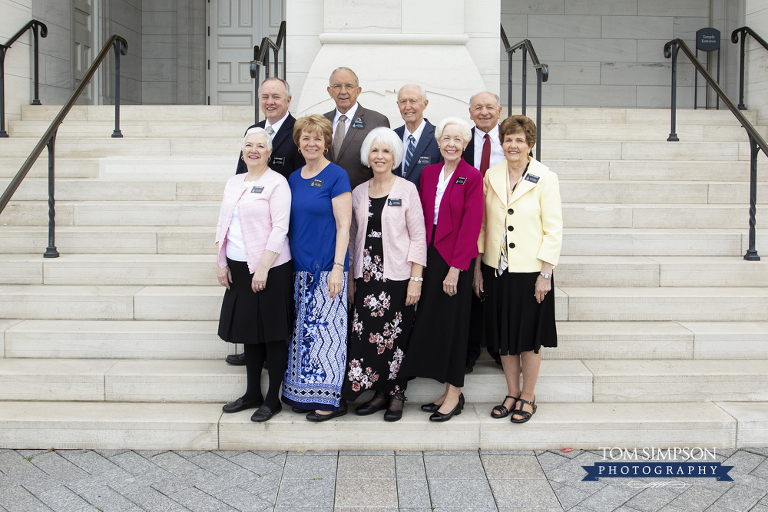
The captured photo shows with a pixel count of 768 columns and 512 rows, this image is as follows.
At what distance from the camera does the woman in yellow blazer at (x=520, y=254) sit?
336 centimetres

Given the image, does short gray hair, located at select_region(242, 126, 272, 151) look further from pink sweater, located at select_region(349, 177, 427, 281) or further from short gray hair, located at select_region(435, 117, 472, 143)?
short gray hair, located at select_region(435, 117, 472, 143)

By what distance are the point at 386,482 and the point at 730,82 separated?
8.38m

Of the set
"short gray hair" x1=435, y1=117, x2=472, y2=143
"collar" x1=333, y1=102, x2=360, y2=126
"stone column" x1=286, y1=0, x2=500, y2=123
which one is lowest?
"short gray hair" x1=435, y1=117, x2=472, y2=143

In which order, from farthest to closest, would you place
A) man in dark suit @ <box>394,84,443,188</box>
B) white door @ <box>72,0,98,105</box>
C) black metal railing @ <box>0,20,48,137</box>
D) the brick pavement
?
white door @ <box>72,0,98,105</box>
black metal railing @ <box>0,20,48,137</box>
man in dark suit @ <box>394,84,443,188</box>
the brick pavement

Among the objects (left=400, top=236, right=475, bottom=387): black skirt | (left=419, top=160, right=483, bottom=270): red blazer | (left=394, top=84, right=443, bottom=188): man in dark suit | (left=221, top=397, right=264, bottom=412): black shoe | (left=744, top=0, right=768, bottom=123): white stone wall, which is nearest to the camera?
(left=419, top=160, right=483, bottom=270): red blazer

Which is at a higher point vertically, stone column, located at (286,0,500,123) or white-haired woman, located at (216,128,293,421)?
stone column, located at (286,0,500,123)

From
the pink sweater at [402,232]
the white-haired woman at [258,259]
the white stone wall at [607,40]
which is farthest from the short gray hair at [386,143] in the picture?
the white stone wall at [607,40]

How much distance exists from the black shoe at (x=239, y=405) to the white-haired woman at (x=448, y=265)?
2.76 feet

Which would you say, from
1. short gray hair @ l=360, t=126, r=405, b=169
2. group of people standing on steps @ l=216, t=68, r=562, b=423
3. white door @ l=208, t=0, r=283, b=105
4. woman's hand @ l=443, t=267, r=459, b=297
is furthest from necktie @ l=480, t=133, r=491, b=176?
white door @ l=208, t=0, r=283, b=105

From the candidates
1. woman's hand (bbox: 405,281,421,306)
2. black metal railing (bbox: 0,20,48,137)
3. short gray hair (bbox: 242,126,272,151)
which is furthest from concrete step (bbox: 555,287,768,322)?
black metal railing (bbox: 0,20,48,137)

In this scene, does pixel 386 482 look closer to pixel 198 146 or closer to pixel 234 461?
pixel 234 461

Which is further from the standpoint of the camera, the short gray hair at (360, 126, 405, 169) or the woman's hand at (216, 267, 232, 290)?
the woman's hand at (216, 267, 232, 290)

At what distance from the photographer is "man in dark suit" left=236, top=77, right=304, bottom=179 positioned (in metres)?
3.77

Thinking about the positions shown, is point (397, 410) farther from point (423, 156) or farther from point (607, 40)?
point (607, 40)
